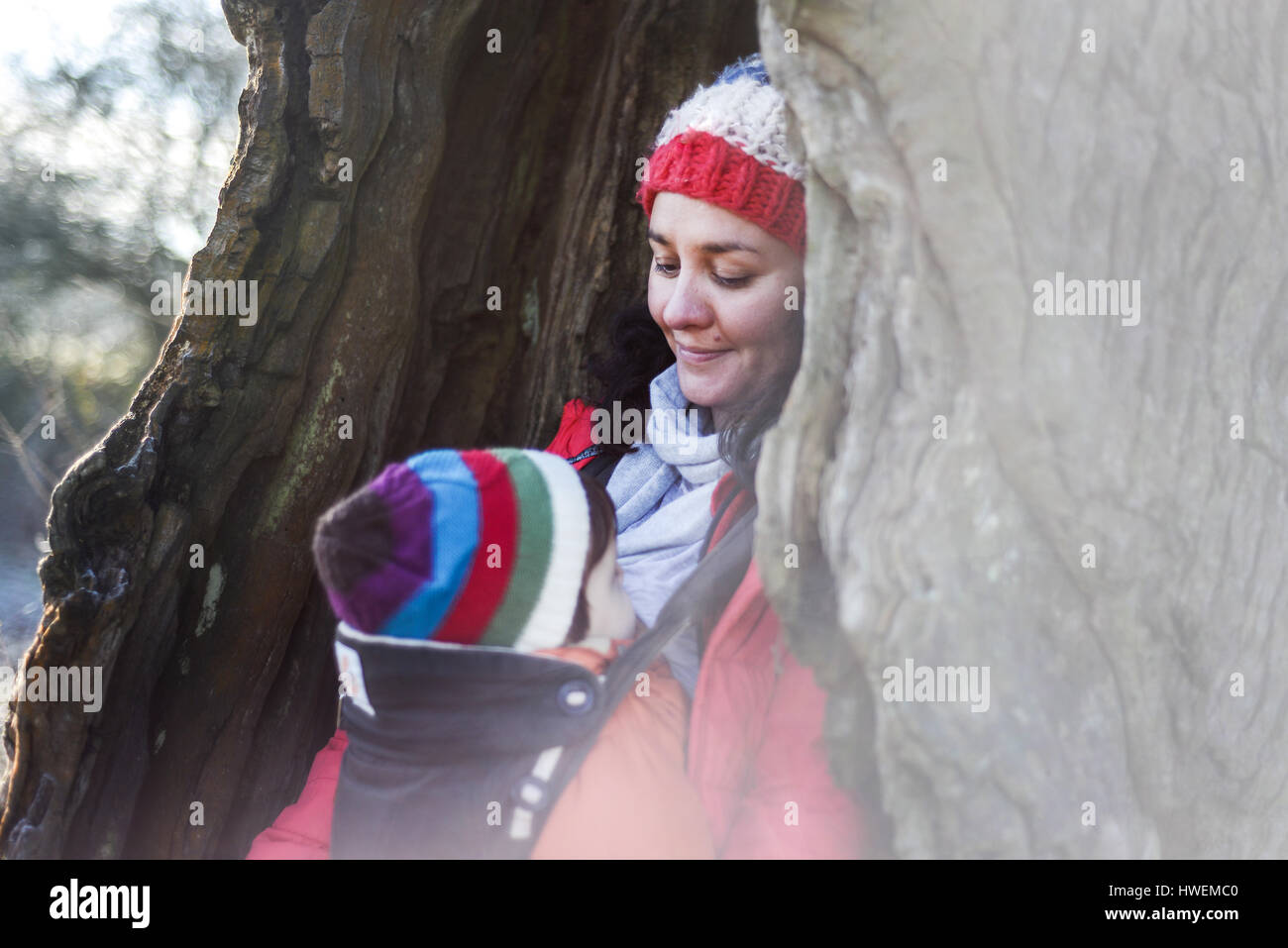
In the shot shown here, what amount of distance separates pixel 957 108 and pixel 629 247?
1.63 metres

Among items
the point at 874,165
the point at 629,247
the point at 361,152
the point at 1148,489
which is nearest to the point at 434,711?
the point at 874,165

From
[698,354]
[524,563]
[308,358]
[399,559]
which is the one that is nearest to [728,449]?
[698,354]

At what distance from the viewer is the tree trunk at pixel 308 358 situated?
6.69 feet

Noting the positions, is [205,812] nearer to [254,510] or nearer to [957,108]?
[254,510]

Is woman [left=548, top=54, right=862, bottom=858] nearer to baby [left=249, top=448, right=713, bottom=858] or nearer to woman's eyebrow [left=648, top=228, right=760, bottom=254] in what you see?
woman's eyebrow [left=648, top=228, right=760, bottom=254]

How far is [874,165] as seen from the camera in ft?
4.55
